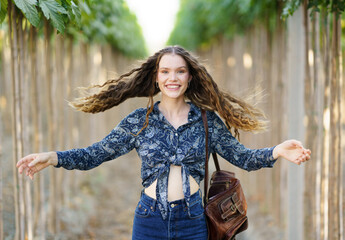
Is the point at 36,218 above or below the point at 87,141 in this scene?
below

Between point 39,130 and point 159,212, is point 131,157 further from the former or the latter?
point 159,212

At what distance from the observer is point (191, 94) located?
267cm

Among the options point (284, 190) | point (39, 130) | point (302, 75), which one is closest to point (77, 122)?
point (39, 130)

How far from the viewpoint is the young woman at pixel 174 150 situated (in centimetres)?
234

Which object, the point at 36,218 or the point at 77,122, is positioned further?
the point at 77,122

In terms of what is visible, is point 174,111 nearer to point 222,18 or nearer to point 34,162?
point 34,162

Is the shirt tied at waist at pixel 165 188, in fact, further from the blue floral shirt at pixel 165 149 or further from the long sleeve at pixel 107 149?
the long sleeve at pixel 107 149

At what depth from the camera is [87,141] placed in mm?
8789

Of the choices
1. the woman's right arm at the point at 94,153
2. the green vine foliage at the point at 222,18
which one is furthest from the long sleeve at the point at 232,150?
the green vine foliage at the point at 222,18

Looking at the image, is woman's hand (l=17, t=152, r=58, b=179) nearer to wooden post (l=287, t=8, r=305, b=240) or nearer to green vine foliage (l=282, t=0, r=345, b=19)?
green vine foliage (l=282, t=0, r=345, b=19)

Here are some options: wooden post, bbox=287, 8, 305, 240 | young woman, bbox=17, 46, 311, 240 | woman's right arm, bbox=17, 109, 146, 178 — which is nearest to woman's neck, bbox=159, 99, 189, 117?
young woman, bbox=17, 46, 311, 240

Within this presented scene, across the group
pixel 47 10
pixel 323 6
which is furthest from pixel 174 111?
pixel 323 6

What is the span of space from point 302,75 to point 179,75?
1939 mm

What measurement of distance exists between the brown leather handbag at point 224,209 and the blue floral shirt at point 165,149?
0.34 ft
